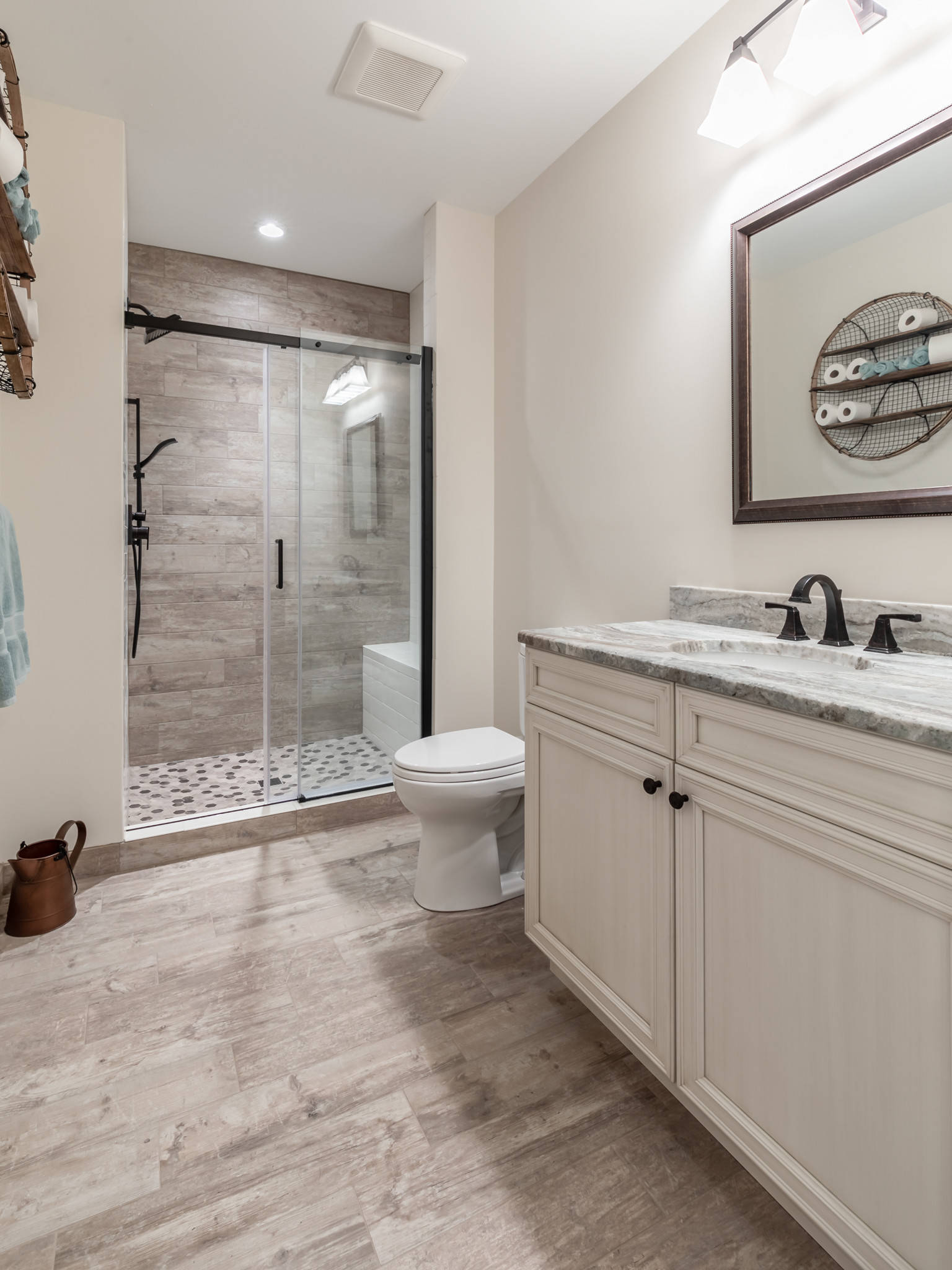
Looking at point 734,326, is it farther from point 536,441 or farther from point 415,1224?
point 415,1224

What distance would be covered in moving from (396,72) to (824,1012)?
2508mm

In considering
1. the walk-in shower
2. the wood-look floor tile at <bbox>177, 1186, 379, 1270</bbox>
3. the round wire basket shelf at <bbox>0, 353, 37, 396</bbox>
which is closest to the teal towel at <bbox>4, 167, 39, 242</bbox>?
the round wire basket shelf at <bbox>0, 353, 37, 396</bbox>

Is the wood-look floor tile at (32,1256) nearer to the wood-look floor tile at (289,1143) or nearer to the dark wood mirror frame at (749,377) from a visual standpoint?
the wood-look floor tile at (289,1143)

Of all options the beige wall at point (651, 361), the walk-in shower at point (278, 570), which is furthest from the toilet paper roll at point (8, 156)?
the beige wall at point (651, 361)

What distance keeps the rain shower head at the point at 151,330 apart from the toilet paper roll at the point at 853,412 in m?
2.05

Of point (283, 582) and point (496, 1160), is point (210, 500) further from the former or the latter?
point (496, 1160)

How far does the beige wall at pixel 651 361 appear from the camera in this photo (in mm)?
1474

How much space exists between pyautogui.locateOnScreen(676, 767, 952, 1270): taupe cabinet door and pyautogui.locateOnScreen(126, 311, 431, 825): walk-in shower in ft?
5.93

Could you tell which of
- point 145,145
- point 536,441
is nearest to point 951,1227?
point 536,441

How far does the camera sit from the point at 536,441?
259 cm

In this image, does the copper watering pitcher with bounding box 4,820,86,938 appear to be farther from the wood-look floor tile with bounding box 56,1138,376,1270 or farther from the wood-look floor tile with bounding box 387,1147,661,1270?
the wood-look floor tile with bounding box 387,1147,661,1270

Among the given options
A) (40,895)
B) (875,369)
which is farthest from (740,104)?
(40,895)

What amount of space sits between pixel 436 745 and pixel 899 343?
5.17 feet

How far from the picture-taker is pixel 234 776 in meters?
3.16
